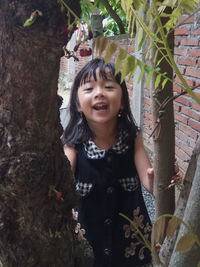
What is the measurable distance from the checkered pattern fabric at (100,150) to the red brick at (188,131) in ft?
4.58

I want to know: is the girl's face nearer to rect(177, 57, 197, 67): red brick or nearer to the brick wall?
the brick wall

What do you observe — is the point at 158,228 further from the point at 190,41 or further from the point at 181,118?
the point at 181,118

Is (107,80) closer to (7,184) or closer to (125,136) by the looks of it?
(125,136)

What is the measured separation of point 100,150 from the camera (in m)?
1.49

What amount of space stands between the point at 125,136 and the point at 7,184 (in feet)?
2.98

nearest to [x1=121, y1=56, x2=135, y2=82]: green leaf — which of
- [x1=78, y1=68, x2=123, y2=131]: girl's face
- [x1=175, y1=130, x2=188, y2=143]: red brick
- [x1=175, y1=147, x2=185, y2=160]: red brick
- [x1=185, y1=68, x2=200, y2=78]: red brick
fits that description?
[x1=78, y1=68, x2=123, y2=131]: girl's face

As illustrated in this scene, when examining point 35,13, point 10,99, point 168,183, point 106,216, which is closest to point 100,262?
point 106,216

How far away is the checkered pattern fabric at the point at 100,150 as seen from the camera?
1484mm

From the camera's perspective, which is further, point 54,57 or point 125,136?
point 125,136

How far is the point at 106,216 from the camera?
4.79 ft

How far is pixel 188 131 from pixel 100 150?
155cm

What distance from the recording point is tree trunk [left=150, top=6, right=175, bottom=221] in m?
0.92

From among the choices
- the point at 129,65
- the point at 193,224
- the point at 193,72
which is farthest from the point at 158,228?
the point at 193,72

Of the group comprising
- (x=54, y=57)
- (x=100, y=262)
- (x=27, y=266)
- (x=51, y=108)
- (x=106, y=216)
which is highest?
(x=54, y=57)
